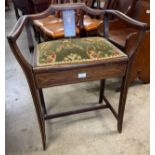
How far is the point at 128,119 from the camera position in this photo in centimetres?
146

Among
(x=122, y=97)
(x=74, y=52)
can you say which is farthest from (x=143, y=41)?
(x=74, y=52)

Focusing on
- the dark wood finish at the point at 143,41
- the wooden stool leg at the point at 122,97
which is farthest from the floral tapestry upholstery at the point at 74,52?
the dark wood finish at the point at 143,41

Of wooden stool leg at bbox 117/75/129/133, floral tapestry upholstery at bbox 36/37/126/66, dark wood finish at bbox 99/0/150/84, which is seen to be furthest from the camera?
dark wood finish at bbox 99/0/150/84

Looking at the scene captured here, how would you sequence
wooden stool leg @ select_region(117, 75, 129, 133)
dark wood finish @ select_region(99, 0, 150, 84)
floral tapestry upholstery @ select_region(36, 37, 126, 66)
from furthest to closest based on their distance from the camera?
dark wood finish @ select_region(99, 0, 150, 84) < wooden stool leg @ select_region(117, 75, 129, 133) < floral tapestry upholstery @ select_region(36, 37, 126, 66)

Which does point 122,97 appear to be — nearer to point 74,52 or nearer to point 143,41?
point 74,52

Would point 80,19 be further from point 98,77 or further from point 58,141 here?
point 58,141

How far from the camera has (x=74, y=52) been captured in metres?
1.07

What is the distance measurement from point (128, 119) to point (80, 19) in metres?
0.94

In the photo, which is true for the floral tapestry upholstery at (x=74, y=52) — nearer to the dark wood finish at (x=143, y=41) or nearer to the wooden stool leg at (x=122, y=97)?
the wooden stool leg at (x=122, y=97)

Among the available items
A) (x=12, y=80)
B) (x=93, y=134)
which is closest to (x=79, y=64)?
(x=93, y=134)

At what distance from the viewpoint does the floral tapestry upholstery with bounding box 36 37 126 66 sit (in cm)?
101

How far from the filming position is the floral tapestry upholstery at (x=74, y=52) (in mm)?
1015

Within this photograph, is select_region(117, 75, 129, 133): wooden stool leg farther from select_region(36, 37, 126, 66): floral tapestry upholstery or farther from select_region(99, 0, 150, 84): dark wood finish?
select_region(99, 0, 150, 84): dark wood finish

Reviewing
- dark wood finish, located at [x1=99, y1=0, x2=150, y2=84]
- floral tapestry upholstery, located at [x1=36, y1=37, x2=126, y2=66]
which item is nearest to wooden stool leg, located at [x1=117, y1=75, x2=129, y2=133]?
floral tapestry upholstery, located at [x1=36, y1=37, x2=126, y2=66]
